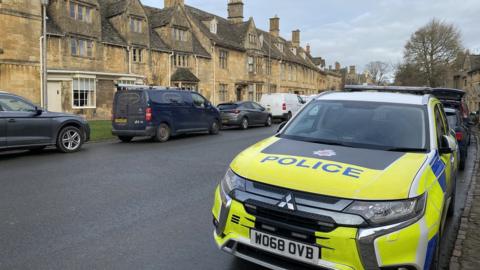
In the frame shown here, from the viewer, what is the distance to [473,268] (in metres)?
3.78

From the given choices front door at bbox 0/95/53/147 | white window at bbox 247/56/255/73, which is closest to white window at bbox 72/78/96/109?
front door at bbox 0/95/53/147

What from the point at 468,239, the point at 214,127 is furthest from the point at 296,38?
the point at 468,239

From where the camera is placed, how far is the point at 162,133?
14.5 m

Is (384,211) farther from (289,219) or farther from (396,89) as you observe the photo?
(396,89)

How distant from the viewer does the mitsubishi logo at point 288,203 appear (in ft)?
9.79

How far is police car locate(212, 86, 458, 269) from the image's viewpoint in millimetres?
2812

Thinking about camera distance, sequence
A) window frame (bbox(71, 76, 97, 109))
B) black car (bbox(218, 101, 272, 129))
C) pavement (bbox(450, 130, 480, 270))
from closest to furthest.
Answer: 1. pavement (bbox(450, 130, 480, 270))
2. black car (bbox(218, 101, 272, 129))
3. window frame (bbox(71, 76, 97, 109))

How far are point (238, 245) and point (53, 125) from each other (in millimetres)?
9274

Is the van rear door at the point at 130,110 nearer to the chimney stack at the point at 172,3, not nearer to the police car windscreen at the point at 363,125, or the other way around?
the police car windscreen at the point at 363,125

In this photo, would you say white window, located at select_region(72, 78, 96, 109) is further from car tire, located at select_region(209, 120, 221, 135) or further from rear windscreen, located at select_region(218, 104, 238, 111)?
car tire, located at select_region(209, 120, 221, 135)

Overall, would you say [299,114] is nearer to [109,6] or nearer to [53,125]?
[53,125]

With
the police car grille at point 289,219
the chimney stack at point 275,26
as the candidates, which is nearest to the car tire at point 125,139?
the police car grille at point 289,219

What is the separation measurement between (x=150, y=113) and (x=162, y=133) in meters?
1.01

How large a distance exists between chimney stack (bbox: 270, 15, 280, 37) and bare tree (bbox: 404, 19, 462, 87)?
69.2ft
